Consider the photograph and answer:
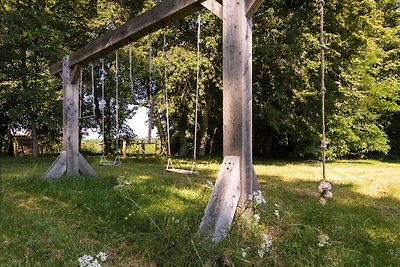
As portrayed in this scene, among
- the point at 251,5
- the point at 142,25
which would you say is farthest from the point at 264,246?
the point at 142,25

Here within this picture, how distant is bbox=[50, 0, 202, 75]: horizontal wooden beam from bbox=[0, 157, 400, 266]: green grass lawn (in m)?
1.91

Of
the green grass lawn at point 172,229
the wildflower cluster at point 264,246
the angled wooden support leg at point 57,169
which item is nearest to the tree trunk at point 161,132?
the angled wooden support leg at point 57,169

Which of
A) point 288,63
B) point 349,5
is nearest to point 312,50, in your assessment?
point 288,63

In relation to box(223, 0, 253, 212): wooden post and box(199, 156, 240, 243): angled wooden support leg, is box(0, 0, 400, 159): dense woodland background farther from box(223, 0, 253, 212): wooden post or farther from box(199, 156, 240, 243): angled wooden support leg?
box(199, 156, 240, 243): angled wooden support leg

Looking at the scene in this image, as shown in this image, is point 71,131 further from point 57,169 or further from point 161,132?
point 161,132

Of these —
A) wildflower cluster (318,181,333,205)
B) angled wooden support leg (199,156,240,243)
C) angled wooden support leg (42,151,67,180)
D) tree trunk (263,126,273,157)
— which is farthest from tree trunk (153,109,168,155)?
wildflower cluster (318,181,333,205)

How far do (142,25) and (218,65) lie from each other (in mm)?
8496

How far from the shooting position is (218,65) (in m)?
12.8

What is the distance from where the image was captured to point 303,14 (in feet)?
40.2

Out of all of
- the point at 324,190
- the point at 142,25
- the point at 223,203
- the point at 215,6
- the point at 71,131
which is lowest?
the point at 223,203

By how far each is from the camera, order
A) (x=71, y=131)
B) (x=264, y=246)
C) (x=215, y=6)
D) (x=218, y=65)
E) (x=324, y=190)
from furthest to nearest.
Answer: (x=218, y=65)
(x=71, y=131)
(x=215, y=6)
(x=264, y=246)
(x=324, y=190)

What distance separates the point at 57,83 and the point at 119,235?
1243cm

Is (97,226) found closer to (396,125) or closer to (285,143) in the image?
(285,143)

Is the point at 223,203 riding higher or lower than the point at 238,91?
lower
